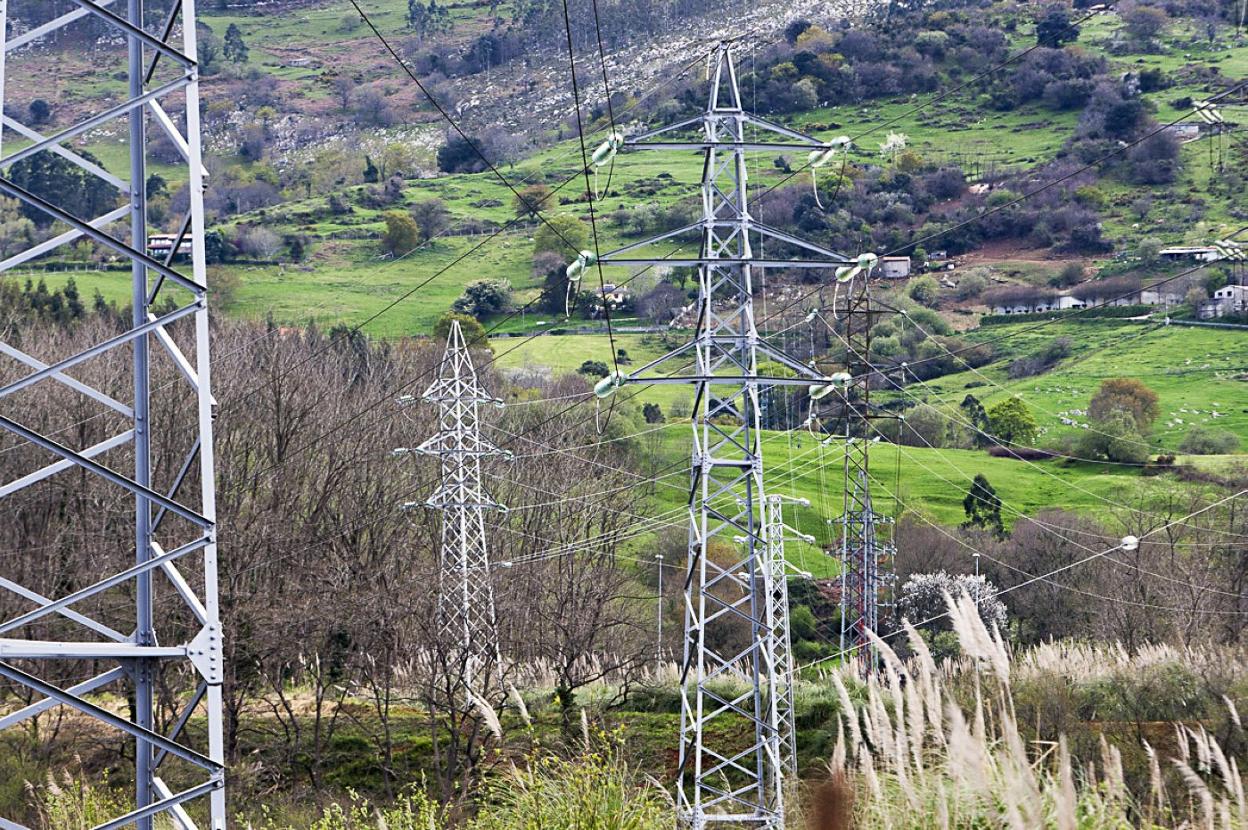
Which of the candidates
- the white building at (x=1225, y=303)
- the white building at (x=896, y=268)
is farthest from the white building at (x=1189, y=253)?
the white building at (x=896, y=268)

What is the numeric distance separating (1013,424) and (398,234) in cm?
5694

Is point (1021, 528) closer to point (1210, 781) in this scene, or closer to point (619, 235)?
point (1210, 781)

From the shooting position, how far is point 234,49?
163500 millimetres

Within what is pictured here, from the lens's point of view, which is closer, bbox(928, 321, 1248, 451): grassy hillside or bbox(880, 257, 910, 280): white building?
bbox(928, 321, 1248, 451): grassy hillside

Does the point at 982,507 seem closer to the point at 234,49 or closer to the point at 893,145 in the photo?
the point at 893,145

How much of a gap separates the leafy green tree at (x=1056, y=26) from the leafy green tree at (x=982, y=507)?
281ft

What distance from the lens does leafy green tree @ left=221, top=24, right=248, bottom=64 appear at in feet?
535

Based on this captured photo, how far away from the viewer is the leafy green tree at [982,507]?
199 ft

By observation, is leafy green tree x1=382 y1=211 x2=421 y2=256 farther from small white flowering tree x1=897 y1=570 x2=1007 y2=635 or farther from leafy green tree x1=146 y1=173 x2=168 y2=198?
small white flowering tree x1=897 y1=570 x2=1007 y2=635

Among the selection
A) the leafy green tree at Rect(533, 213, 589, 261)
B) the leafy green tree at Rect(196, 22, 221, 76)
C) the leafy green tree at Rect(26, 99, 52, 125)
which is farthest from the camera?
the leafy green tree at Rect(196, 22, 221, 76)

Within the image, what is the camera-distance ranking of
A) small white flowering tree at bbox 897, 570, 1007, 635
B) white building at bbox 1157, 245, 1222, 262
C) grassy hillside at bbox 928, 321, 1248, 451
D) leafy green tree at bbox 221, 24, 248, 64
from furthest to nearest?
1. leafy green tree at bbox 221, 24, 248, 64
2. white building at bbox 1157, 245, 1222, 262
3. grassy hillside at bbox 928, 321, 1248, 451
4. small white flowering tree at bbox 897, 570, 1007, 635

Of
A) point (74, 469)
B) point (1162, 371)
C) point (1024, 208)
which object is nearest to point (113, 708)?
point (74, 469)

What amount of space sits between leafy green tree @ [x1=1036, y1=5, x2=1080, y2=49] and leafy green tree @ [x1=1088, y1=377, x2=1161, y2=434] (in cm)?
6443

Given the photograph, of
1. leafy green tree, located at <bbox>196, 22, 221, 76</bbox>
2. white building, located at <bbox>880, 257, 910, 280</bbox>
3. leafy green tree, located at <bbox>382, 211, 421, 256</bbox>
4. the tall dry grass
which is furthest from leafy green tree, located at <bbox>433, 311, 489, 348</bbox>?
leafy green tree, located at <bbox>196, 22, 221, 76</bbox>
